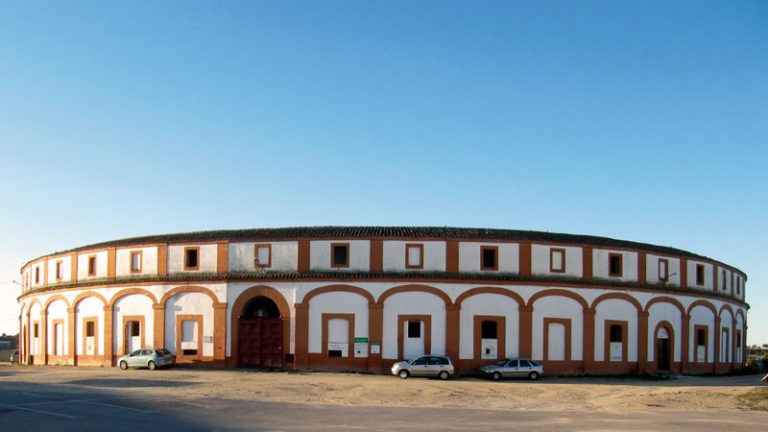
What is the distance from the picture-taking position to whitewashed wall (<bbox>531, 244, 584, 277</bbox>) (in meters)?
46.4

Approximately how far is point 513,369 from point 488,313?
13.0 ft

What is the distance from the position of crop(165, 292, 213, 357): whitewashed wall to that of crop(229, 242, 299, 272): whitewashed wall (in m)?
2.73

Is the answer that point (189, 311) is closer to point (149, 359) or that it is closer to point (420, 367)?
point (149, 359)

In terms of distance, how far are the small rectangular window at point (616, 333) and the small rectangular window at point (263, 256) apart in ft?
69.5

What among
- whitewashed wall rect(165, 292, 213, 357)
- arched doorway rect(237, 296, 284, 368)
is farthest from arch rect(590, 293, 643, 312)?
whitewashed wall rect(165, 292, 213, 357)

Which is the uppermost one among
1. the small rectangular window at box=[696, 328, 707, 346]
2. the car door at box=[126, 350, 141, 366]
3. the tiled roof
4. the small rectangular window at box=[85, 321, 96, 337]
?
the tiled roof

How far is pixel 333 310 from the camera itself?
45.4 metres

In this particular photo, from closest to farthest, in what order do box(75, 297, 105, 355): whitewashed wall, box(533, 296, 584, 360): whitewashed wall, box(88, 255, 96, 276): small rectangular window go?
1. box(533, 296, 584, 360): whitewashed wall
2. box(75, 297, 105, 355): whitewashed wall
3. box(88, 255, 96, 276): small rectangular window

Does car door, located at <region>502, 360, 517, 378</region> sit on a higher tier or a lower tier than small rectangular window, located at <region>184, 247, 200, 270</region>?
lower

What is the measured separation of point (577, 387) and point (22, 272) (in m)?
46.9

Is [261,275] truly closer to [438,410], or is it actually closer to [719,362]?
[438,410]

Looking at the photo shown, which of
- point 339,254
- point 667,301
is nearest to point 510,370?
point 339,254

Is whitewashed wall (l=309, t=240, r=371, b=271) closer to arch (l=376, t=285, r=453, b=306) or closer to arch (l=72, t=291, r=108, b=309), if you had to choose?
arch (l=376, t=285, r=453, b=306)

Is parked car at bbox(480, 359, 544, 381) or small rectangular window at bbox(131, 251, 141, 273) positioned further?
small rectangular window at bbox(131, 251, 141, 273)
